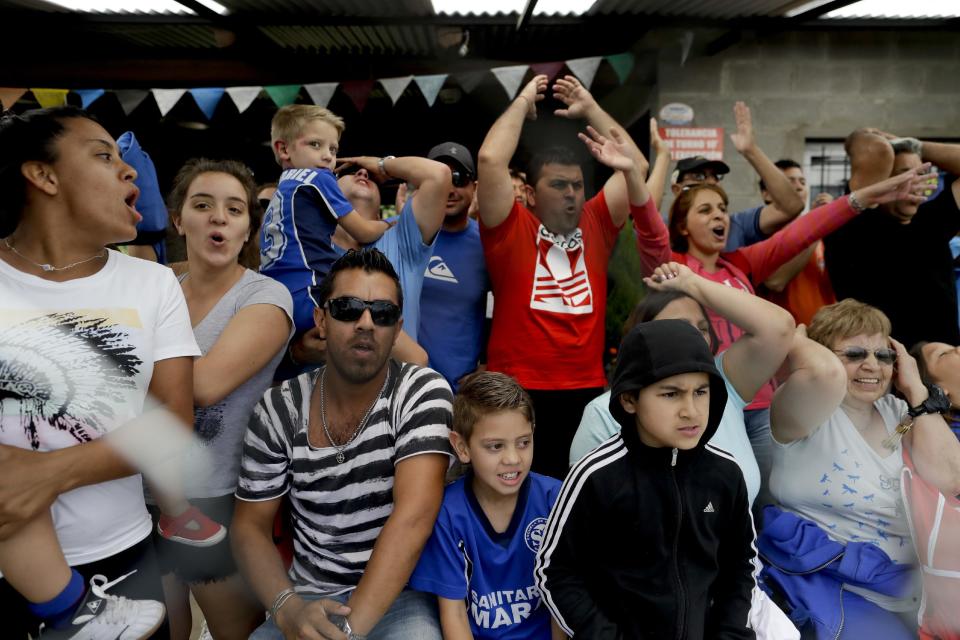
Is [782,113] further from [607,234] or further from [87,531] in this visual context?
[87,531]

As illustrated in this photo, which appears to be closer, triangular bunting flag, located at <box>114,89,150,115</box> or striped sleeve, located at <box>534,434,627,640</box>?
striped sleeve, located at <box>534,434,627,640</box>

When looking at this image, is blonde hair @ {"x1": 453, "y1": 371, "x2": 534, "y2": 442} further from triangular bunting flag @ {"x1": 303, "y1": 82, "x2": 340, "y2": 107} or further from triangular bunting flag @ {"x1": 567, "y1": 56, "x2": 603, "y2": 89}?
triangular bunting flag @ {"x1": 303, "y1": 82, "x2": 340, "y2": 107}

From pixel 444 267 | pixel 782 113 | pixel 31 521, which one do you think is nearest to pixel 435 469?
pixel 31 521

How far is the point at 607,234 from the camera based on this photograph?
3.22 metres

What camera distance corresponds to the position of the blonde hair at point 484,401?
2180mm

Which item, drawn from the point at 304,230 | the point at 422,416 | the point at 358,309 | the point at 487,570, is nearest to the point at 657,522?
the point at 487,570

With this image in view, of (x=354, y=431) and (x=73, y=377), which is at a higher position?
(x=73, y=377)

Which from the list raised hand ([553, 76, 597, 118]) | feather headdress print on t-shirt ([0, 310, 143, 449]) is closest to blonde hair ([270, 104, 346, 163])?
raised hand ([553, 76, 597, 118])

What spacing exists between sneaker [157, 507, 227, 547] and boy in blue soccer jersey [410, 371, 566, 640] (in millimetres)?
651

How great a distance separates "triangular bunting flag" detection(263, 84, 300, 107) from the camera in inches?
227

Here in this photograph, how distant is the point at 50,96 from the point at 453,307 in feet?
14.3

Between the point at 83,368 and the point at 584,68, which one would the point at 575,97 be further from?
the point at 584,68

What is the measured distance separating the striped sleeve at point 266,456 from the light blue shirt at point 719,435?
3.19 feet

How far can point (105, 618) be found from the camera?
1.77 metres
